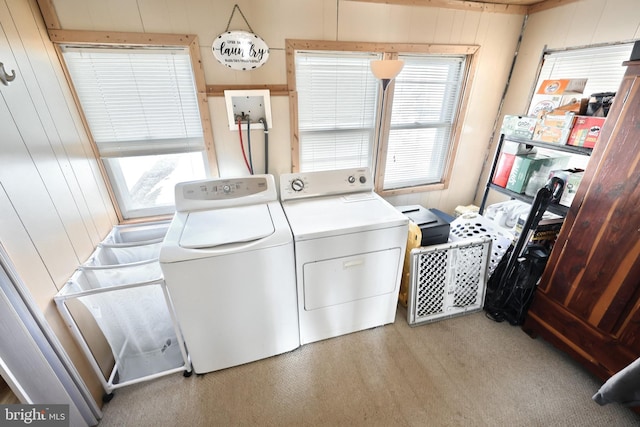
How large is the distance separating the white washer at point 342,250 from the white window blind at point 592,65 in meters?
1.71

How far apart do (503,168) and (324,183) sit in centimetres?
149

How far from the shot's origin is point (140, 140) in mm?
1875

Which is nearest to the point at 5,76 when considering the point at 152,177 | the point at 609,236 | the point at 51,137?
the point at 51,137

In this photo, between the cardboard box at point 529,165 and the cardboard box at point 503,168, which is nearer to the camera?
the cardboard box at point 529,165

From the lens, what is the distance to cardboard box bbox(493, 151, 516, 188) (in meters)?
2.13

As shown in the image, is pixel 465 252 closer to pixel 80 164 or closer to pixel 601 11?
pixel 601 11

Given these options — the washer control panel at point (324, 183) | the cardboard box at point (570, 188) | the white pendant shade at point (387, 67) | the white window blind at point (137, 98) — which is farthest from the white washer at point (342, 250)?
the cardboard box at point (570, 188)

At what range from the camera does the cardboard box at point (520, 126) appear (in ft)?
6.27

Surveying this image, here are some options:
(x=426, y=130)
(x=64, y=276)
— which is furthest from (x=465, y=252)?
(x=64, y=276)

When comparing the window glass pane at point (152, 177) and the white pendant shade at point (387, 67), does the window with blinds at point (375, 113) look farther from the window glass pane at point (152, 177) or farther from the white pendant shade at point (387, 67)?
the window glass pane at point (152, 177)

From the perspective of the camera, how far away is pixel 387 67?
5.54 ft

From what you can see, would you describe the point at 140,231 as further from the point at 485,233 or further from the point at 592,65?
the point at 592,65

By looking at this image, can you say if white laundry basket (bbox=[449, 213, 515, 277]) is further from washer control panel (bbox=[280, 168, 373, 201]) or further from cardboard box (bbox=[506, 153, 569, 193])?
washer control panel (bbox=[280, 168, 373, 201])

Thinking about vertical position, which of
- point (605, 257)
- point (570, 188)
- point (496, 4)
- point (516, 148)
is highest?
point (496, 4)
